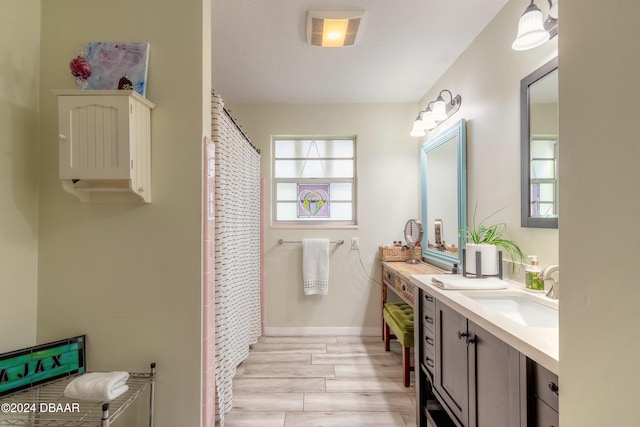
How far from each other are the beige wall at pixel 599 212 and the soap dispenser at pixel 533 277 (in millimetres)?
794

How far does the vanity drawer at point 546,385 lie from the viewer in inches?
29.9

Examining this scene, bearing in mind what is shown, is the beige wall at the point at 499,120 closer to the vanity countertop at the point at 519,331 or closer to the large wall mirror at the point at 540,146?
the large wall mirror at the point at 540,146

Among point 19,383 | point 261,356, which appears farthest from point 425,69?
point 19,383

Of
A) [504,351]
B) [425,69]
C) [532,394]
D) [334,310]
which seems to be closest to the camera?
[532,394]

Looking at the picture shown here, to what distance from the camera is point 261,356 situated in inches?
100

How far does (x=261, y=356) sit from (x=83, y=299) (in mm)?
1619

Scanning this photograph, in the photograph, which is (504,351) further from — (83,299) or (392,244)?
(392,244)

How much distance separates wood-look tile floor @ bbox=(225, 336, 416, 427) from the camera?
177 cm

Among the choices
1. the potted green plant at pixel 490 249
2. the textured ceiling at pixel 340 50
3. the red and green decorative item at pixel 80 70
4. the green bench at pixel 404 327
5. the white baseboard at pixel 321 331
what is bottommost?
the white baseboard at pixel 321 331

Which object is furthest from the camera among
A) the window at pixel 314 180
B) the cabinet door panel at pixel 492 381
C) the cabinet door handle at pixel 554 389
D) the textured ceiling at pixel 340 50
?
the window at pixel 314 180

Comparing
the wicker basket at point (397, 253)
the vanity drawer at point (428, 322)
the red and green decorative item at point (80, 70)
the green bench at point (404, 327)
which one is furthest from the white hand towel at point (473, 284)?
the red and green decorative item at point (80, 70)

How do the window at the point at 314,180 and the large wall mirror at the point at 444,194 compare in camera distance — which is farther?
the window at the point at 314,180

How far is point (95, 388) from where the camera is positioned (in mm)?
1098

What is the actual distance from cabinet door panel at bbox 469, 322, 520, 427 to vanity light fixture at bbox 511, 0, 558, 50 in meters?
1.24
